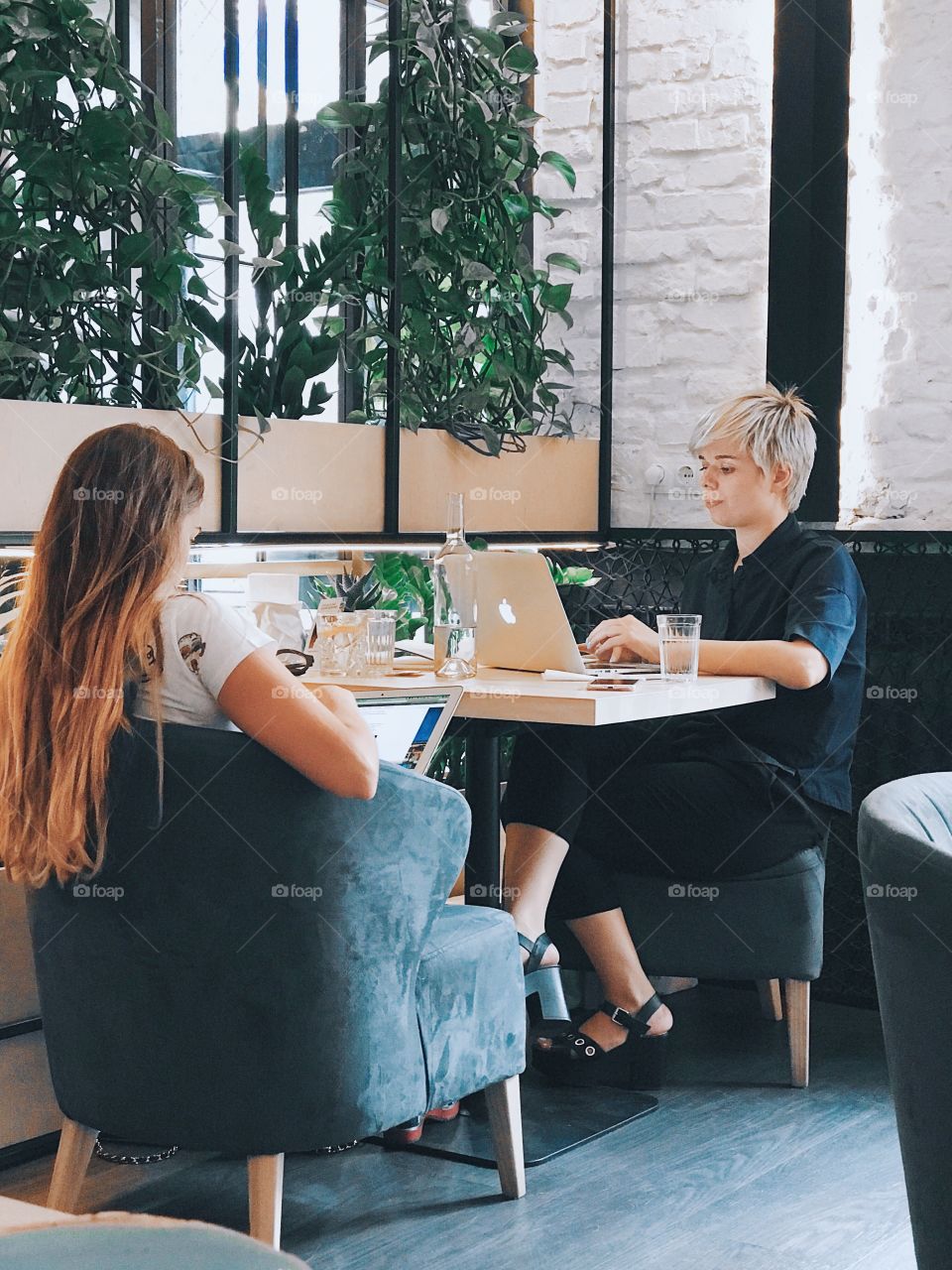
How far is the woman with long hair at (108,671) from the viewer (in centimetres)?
193

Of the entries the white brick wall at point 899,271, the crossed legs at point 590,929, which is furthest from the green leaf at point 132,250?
the white brick wall at point 899,271

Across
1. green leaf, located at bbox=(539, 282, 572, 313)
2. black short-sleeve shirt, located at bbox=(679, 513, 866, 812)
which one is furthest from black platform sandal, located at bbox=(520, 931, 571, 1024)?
green leaf, located at bbox=(539, 282, 572, 313)

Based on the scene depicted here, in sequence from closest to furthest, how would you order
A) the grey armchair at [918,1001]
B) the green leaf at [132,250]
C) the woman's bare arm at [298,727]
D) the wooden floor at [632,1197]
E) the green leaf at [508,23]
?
the grey armchair at [918,1001] → the woman's bare arm at [298,727] → the wooden floor at [632,1197] → the green leaf at [132,250] → the green leaf at [508,23]

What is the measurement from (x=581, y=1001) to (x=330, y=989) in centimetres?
164

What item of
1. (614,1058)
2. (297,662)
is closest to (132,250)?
(297,662)

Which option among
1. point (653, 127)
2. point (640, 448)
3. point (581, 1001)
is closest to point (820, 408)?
point (640, 448)

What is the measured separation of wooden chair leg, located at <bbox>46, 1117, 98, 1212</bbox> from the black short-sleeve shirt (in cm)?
146

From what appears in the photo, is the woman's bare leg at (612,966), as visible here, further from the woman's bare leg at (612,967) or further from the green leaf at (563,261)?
the green leaf at (563,261)

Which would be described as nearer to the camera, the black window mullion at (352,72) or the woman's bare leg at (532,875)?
the woman's bare leg at (532,875)

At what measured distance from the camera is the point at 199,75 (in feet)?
12.4

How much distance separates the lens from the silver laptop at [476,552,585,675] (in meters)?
2.84

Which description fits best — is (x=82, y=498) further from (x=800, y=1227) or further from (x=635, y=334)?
(x=635, y=334)

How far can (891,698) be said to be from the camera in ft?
11.6

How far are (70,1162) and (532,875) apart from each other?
104 centimetres
